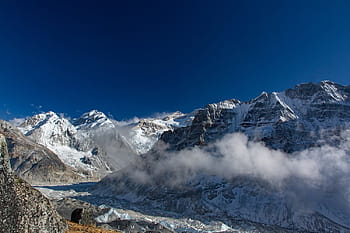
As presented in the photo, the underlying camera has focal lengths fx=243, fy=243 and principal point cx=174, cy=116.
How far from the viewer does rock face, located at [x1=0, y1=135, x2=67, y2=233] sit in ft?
43.3

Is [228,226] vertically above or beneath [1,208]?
above

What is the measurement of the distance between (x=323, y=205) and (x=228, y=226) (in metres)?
74.9

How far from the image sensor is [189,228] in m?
155

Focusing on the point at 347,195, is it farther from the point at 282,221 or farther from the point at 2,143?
the point at 2,143

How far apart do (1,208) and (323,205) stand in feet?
701

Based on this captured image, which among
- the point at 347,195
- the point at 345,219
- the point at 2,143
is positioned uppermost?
the point at 347,195

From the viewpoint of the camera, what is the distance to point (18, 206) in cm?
1380

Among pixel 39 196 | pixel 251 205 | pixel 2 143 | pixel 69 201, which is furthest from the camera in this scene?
pixel 251 205

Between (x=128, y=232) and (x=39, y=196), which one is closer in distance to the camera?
(x=39, y=196)

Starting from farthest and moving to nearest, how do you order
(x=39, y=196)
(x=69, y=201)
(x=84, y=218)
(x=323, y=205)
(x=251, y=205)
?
(x=251, y=205) → (x=323, y=205) → (x=69, y=201) → (x=84, y=218) → (x=39, y=196)

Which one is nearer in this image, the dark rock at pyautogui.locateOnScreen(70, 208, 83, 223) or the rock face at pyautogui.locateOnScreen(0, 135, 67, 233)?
the rock face at pyautogui.locateOnScreen(0, 135, 67, 233)

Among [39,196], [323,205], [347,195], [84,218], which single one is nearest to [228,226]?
[323,205]

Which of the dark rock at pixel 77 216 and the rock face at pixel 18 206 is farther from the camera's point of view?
the dark rock at pixel 77 216

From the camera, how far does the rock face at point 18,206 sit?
13211 mm
